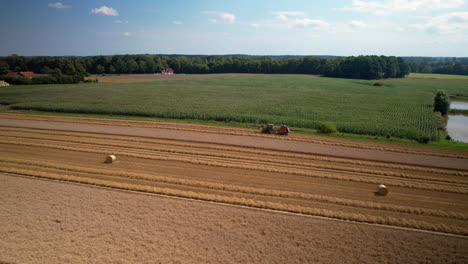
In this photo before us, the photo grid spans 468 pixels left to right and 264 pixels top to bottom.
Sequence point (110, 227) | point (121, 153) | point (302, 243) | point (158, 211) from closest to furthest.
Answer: point (302, 243) < point (110, 227) < point (158, 211) < point (121, 153)

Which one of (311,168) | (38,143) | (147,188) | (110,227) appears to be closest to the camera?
(110,227)

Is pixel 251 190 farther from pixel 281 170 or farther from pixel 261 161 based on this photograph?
pixel 261 161

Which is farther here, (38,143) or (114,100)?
(114,100)

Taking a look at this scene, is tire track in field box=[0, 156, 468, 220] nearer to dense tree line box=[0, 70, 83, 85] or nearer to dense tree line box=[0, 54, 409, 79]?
dense tree line box=[0, 70, 83, 85]

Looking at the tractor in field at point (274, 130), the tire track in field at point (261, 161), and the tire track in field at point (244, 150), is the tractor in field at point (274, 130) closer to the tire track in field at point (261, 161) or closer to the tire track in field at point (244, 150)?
the tire track in field at point (244, 150)

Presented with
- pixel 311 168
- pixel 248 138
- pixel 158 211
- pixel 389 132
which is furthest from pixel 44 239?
pixel 389 132

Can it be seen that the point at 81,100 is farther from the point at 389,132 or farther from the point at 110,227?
the point at 389,132
